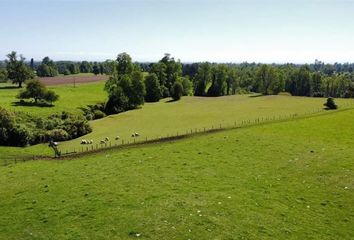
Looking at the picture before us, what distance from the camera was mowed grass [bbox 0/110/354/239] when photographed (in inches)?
861

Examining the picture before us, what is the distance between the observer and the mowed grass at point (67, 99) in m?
87.6

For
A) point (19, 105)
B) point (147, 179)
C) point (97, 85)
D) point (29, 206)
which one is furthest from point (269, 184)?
point (97, 85)

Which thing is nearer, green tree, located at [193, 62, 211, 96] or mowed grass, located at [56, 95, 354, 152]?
mowed grass, located at [56, 95, 354, 152]

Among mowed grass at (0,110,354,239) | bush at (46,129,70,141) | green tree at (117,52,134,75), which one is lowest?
bush at (46,129,70,141)

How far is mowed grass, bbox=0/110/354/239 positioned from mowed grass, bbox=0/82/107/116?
4745cm

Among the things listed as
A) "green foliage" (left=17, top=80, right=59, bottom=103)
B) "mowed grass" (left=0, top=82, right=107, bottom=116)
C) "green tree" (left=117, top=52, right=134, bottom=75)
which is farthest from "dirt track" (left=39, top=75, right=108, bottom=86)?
"green foliage" (left=17, top=80, right=59, bottom=103)

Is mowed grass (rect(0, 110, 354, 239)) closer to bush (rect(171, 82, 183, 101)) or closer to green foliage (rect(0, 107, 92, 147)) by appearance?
green foliage (rect(0, 107, 92, 147))

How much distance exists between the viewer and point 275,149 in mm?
42781

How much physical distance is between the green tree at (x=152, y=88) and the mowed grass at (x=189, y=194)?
7884 centimetres

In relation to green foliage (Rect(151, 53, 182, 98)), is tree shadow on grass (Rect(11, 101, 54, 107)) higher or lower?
lower

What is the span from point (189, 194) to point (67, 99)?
8759cm

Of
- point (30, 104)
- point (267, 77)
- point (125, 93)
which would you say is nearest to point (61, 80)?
point (125, 93)

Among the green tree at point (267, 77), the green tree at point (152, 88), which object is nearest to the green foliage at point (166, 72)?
the green tree at point (152, 88)

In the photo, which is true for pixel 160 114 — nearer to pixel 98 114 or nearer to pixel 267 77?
pixel 98 114
